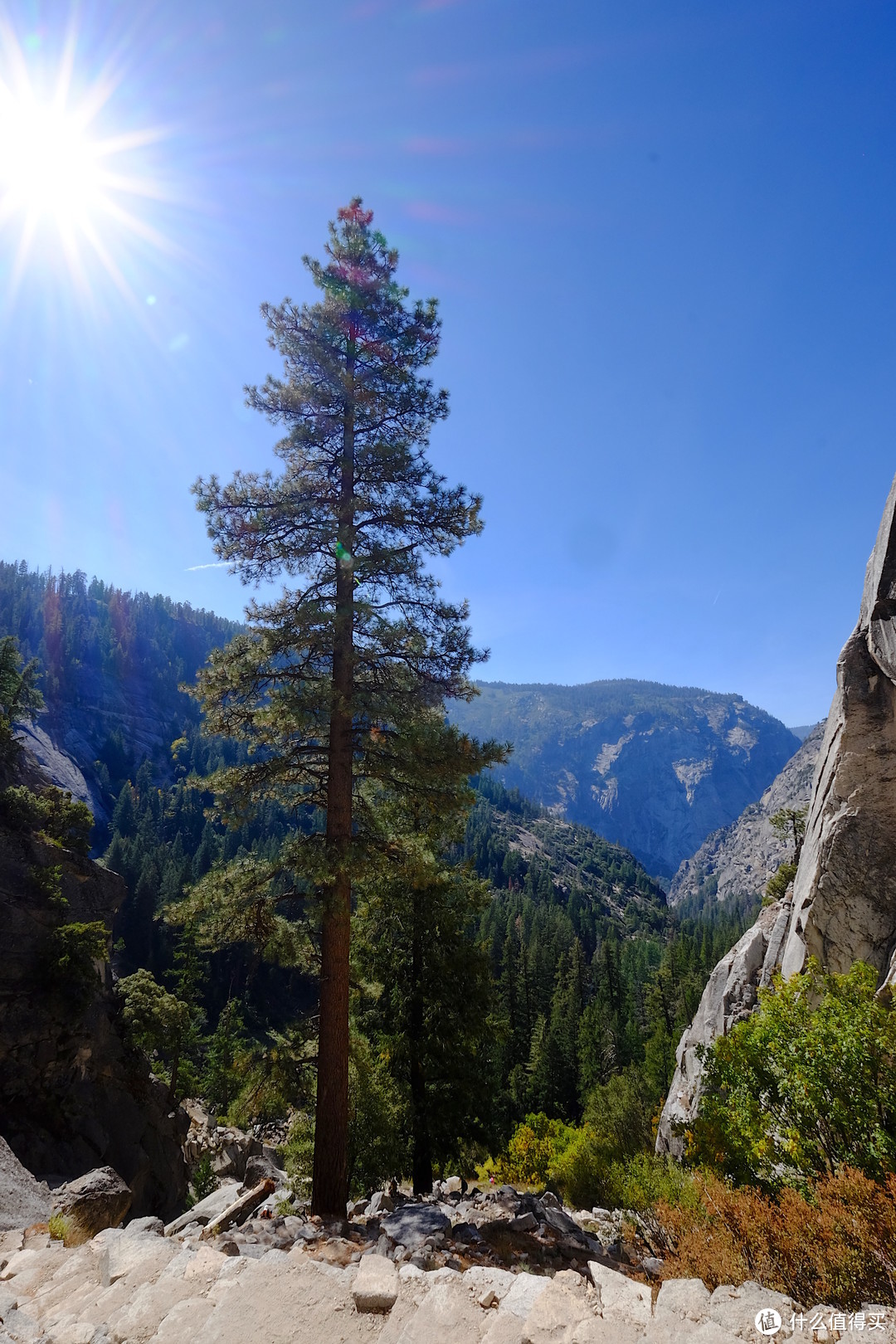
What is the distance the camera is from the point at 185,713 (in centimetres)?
19138

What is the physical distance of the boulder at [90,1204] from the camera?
700cm

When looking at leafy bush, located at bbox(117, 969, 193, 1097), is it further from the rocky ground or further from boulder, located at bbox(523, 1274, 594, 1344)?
boulder, located at bbox(523, 1274, 594, 1344)

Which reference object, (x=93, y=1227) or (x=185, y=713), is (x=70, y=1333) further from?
(x=185, y=713)

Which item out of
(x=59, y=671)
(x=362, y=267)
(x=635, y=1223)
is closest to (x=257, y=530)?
(x=362, y=267)

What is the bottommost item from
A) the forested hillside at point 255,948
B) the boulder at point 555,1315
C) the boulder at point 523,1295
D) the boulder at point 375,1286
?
the forested hillside at point 255,948

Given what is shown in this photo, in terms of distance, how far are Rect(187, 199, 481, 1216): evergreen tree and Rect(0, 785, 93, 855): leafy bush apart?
19.9 m

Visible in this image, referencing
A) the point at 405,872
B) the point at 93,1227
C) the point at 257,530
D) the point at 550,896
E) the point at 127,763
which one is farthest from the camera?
the point at 127,763

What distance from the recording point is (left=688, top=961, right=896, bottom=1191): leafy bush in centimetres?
688

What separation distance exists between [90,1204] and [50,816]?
21.0m

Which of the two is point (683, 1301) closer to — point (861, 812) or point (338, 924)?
point (338, 924)

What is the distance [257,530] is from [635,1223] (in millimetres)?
11230

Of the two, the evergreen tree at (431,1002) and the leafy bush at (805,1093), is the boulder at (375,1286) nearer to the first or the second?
the leafy bush at (805,1093)

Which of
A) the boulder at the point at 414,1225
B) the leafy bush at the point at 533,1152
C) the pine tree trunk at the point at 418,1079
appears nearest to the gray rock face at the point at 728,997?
the leafy bush at the point at 533,1152

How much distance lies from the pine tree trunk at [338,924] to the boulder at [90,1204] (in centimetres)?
280
